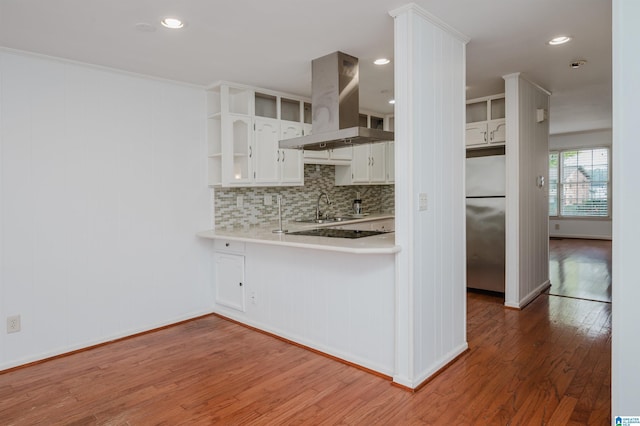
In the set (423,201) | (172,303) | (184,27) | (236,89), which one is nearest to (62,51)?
(184,27)

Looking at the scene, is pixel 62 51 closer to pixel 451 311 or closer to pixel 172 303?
pixel 172 303

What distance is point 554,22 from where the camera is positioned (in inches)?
108

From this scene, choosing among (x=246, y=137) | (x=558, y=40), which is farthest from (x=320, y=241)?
(x=558, y=40)

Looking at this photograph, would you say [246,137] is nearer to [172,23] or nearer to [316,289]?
[172,23]

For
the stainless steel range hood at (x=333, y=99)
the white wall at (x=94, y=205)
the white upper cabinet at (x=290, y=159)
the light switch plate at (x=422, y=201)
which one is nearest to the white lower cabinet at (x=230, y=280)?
the white wall at (x=94, y=205)

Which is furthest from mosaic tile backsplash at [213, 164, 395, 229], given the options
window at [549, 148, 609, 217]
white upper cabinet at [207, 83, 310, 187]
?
window at [549, 148, 609, 217]

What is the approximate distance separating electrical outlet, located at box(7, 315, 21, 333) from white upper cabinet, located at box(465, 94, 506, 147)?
4675 mm

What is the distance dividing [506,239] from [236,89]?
319 cm

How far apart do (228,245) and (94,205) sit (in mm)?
1238

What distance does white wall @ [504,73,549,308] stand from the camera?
4.14 metres

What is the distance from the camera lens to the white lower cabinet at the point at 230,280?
155 inches
